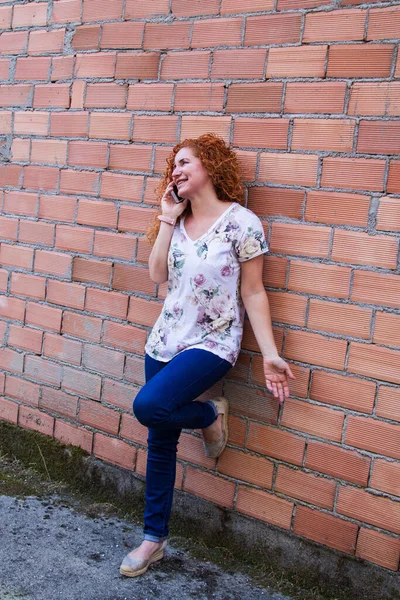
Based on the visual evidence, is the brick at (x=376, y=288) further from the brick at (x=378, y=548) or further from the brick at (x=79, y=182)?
the brick at (x=79, y=182)

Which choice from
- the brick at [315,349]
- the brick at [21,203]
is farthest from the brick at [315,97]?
the brick at [21,203]

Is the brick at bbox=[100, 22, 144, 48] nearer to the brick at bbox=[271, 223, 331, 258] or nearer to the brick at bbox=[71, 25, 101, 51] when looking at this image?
the brick at bbox=[71, 25, 101, 51]

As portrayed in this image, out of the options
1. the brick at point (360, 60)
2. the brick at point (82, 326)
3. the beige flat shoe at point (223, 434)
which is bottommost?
the beige flat shoe at point (223, 434)

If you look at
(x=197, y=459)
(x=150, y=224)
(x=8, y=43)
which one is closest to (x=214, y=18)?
(x=150, y=224)

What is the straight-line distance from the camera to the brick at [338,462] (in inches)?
103

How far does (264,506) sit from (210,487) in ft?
0.95

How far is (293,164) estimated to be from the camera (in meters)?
2.77

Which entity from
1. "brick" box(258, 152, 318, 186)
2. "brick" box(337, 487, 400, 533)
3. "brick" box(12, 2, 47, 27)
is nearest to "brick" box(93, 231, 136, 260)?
"brick" box(258, 152, 318, 186)

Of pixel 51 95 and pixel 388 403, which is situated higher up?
pixel 51 95

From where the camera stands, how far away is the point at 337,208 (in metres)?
2.66

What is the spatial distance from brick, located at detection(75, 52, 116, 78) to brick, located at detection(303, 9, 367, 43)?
1082mm

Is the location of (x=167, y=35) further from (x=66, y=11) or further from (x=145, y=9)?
(x=66, y=11)

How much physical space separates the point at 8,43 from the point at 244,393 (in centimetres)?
236

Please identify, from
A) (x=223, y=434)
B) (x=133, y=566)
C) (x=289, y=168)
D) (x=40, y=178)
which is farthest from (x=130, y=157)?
(x=133, y=566)
